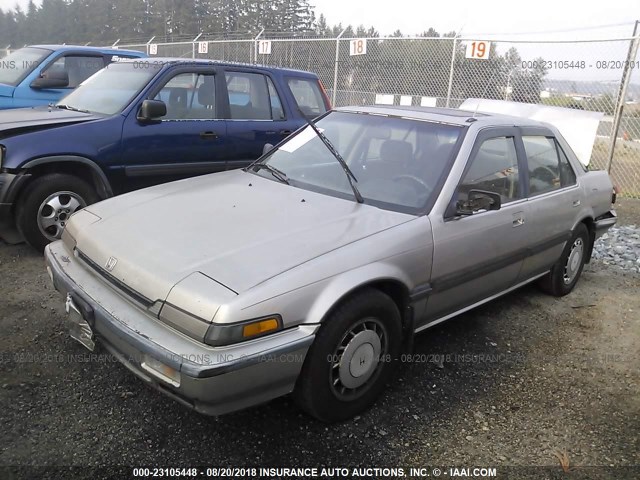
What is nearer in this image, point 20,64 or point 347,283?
point 347,283

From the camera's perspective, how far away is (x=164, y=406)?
9.16ft

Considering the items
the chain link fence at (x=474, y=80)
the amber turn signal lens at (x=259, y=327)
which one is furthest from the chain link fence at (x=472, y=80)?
the amber turn signal lens at (x=259, y=327)

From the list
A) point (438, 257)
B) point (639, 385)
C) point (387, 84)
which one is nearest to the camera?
point (438, 257)

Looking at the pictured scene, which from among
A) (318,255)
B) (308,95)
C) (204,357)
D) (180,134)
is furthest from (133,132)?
(204,357)

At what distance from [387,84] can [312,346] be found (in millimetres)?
10789

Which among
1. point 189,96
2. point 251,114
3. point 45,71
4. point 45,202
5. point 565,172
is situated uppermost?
point 45,71

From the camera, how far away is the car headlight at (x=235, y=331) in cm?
216

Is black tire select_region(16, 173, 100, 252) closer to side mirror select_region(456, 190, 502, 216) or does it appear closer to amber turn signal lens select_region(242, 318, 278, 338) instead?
amber turn signal lens select_region(242, 318, 278, 338)

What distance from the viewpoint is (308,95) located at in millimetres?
6656

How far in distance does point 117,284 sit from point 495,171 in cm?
256

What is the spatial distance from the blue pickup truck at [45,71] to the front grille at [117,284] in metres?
5.22

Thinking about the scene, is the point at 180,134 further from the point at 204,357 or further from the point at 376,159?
the point at 204,357

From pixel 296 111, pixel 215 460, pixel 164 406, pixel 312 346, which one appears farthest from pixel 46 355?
pixel 296 111

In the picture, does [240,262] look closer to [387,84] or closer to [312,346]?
[312,346]
